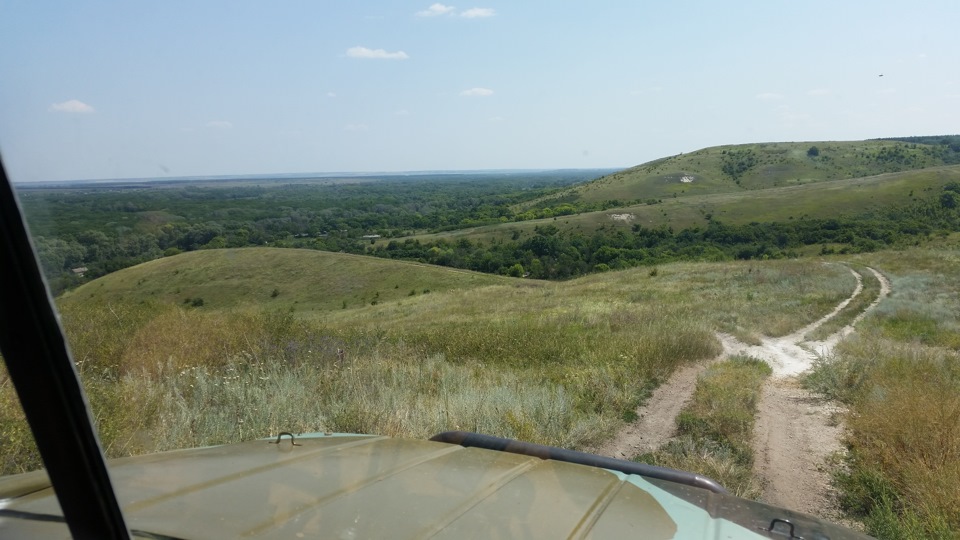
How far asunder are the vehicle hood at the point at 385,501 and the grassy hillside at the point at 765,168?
12219cm

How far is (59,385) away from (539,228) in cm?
8387

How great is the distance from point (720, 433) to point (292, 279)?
123 ft

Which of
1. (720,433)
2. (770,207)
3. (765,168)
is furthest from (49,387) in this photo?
(765,168)

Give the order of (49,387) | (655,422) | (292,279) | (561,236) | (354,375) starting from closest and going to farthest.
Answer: (49,387)
(655,422)
(354,375)
(292,279)
(561,236)

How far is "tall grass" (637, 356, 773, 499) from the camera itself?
5246mm

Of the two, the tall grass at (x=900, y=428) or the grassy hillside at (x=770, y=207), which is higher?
the tall grass at (x=900, y=428)

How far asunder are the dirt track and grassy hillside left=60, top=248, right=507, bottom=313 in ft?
77.4

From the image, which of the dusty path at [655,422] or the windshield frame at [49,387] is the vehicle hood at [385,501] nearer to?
the windshield frame at [49,387]

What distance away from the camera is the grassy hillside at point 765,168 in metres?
120

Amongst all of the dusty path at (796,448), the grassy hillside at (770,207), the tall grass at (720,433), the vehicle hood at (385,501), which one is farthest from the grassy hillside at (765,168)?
the vehicle hood at (385,501)

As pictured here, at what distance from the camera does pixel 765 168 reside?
12862 cm

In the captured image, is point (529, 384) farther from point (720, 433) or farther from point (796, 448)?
point (796, 448)

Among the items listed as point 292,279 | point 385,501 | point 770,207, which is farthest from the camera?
point 770,207

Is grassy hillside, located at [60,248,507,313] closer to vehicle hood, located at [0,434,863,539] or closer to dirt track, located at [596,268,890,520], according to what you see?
dirt track, located at [596,268,890,520]
